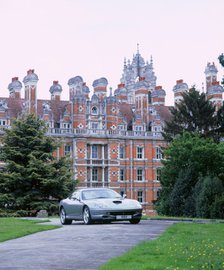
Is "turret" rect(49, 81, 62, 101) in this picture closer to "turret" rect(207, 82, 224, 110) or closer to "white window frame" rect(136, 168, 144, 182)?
"white window frame" rect(136, 168, 144, 182)

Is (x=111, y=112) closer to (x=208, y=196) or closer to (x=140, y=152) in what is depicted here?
(x=140, y=152)

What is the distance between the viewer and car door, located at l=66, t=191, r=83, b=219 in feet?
70.5

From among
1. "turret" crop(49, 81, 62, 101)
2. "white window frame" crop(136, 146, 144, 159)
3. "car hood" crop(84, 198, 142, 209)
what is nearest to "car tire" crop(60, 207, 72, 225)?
"car hood" crop(84, 198, 142, 209)

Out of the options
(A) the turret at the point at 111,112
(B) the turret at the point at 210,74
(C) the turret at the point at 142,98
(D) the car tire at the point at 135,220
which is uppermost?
(B) the turret at the point at 210,74

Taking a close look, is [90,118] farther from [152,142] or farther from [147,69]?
[147,69]

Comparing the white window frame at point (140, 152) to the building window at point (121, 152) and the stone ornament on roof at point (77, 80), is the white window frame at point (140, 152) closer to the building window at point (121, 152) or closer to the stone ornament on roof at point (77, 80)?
the building window at point (121, 152)

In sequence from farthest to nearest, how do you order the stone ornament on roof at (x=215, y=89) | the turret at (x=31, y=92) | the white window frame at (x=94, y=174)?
the stone ornament on roof at (x=215, y=89)
the white window frame at (x=94, y=174)
the turret at (x=31, y=92)

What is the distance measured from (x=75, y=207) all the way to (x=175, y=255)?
11.2m

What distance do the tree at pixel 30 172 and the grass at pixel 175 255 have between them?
1113 inches

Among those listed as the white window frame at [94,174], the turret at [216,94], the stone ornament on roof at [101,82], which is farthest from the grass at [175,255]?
the turret at [216,94]

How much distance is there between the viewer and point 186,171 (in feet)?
127

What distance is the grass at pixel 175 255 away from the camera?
9508 mm

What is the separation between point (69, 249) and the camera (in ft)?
39.8

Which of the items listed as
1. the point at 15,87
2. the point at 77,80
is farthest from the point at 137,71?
the point at 15,87
